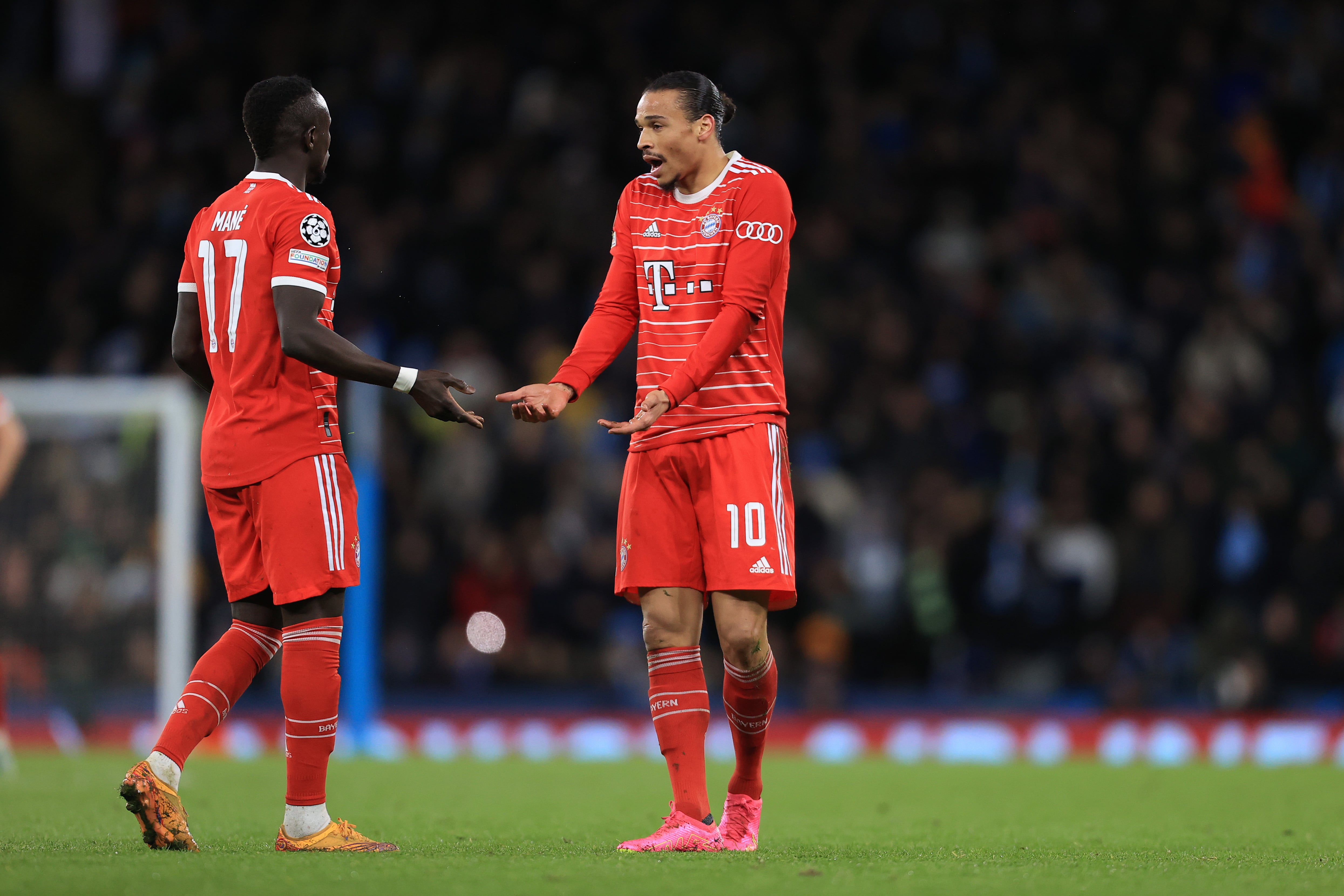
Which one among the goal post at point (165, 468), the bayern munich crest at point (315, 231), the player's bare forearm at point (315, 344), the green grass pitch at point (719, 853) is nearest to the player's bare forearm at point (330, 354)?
the player's bare forearm at point (315, 344)

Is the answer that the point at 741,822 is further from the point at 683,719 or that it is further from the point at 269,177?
the point at 269,177

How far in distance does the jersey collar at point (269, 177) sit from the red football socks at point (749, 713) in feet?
6.54

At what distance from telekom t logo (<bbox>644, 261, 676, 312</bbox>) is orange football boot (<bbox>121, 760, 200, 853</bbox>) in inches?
82.7

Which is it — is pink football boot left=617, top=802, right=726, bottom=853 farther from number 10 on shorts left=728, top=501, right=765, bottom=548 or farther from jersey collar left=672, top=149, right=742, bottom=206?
jersey collar left=672, top=149, right=742, bottom=206

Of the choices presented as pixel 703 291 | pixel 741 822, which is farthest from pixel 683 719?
pixel 703 291

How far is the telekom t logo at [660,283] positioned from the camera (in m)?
5.38

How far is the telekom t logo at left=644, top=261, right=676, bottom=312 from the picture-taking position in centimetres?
538

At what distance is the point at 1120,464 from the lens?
1322 cm

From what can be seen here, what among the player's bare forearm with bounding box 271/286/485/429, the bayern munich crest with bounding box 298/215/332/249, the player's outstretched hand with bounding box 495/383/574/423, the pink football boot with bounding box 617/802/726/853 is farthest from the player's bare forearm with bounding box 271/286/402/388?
the pink football boot with bounding box 617/802/726/853

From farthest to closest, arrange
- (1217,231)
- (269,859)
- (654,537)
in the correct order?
(1217,231)
(654,537)
(269,859)

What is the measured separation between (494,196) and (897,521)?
16.9 feet

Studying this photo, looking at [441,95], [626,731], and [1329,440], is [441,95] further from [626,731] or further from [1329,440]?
[1329,440]

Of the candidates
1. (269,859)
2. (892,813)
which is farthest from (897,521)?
(269,859)

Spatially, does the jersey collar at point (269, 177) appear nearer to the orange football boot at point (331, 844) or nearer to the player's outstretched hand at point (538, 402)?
the player's outstretched hand at point (538, 402)
